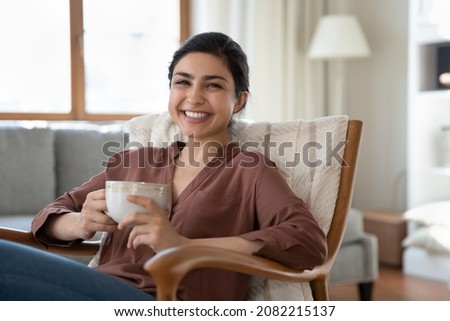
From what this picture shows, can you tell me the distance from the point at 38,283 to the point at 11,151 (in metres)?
1.88

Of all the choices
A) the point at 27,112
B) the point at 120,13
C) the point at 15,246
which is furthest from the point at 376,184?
the point at 15,246

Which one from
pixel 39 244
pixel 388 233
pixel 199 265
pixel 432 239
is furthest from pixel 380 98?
pixel 199 265

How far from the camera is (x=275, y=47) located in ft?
13.6

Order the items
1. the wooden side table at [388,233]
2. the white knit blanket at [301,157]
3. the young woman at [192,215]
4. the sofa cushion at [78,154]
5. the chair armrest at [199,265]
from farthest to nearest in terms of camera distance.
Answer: the wooden side table at [388,233] < the sofa cushion at [78,154] < the white knit blanket at [301,157] < the young woman at [192,215] < the chair armrest at [199,265]

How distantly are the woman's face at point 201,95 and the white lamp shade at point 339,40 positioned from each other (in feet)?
7.87

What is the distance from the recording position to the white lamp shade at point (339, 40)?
3971 millimetres

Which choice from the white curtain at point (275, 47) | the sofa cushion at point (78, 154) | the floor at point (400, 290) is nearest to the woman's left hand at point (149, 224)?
the sofa cushion at point (78, 154)

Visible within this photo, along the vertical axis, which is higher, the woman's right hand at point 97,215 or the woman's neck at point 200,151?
the woman's neck at point 200,151

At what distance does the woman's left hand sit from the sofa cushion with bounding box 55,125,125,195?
1.75 m

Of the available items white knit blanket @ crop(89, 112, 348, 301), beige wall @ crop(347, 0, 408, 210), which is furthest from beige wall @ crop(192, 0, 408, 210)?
white knit blanket @ crop(89, 112, 348, 301)

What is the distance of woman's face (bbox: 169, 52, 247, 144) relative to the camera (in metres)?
1.66

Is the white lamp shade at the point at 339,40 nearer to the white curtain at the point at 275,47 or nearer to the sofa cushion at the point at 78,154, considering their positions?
the white curtain at the point at 275,47

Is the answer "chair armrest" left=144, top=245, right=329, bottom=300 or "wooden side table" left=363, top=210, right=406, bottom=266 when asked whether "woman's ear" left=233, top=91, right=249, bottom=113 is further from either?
"wooden side table" left=363, top=210, right=406, bottom=266

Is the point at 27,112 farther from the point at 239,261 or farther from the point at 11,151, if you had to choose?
the point at 239,261
